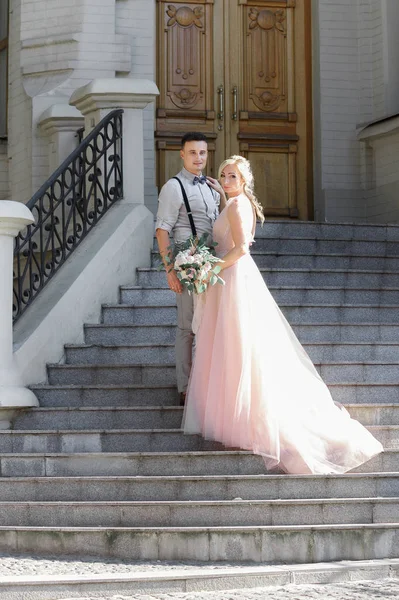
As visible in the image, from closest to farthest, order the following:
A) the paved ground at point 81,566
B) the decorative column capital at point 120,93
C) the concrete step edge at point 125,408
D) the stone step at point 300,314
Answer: the paved ground at point 81,566
the concrete step edge at point 125,408
the stone step at point 300,314
the decorative column capital at point 120,93

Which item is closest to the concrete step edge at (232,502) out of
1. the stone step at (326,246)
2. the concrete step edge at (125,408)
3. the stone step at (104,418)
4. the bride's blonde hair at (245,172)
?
the concrete step edge at (125,408)

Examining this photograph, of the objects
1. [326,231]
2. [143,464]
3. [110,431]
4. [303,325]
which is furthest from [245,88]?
[143,464]

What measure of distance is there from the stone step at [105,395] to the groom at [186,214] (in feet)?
1.07

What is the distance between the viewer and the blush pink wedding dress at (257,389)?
7.89 meters

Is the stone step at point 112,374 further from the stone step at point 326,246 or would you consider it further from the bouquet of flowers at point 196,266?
the stone step at point 326,246

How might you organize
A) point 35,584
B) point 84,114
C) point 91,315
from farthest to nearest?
point 84,114 → point 91,315 → point 35,584

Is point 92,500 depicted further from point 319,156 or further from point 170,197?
point 319,156

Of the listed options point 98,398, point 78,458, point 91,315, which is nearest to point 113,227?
point 91,315

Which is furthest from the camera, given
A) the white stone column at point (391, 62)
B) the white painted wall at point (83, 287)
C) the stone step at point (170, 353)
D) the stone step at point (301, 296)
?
the white stone column at point (391, 62)

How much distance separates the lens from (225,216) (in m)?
8.46

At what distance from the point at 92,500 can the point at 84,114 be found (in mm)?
4504

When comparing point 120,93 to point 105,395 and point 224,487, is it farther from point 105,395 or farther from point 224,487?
point 224,487

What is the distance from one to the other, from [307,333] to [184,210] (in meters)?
1.61

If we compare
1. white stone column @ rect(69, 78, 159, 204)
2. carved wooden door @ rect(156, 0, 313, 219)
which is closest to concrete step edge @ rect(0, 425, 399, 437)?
white stone column @ rect(69, 78, 159, 204)
